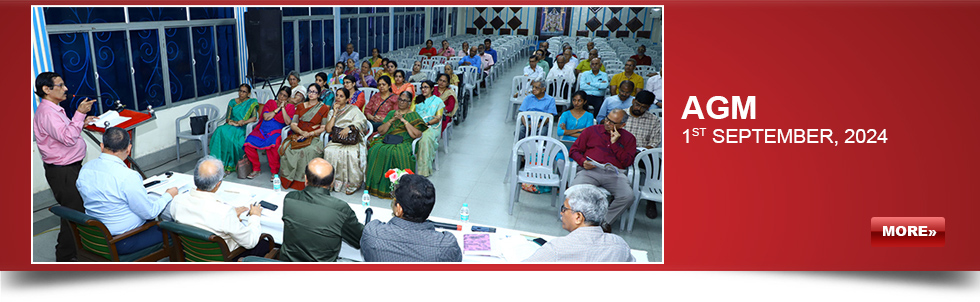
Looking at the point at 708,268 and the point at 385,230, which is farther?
the point at 708,268

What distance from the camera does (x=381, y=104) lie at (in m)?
5.56

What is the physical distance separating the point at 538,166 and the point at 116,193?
278cm

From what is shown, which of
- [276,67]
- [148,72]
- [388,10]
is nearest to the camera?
[148,72]

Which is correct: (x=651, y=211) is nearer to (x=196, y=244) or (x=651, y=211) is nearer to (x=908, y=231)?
(x=908, y=231)

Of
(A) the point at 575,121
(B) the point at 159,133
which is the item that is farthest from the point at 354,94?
(A) the point at 575,121

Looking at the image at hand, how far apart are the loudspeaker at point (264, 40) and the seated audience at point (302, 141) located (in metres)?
1.68

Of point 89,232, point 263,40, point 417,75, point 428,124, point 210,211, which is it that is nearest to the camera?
point 210,211

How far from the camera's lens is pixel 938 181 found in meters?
2.74

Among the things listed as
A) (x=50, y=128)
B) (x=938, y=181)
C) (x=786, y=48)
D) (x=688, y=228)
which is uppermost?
(x=786, y=48)

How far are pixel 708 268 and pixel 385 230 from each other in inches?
66.4

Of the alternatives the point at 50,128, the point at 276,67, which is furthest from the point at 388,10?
the point at 50,128

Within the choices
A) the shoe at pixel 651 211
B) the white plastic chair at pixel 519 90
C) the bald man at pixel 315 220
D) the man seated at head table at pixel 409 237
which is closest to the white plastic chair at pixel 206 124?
the bald man at pixel 315 220

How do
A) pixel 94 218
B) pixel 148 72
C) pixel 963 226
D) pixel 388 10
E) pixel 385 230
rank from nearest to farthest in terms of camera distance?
pixel 385 230 → pixel 94 218 → pixel 963 226 → pixel 148 72 → pixel 388 10

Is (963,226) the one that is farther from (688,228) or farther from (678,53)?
(678,53)
